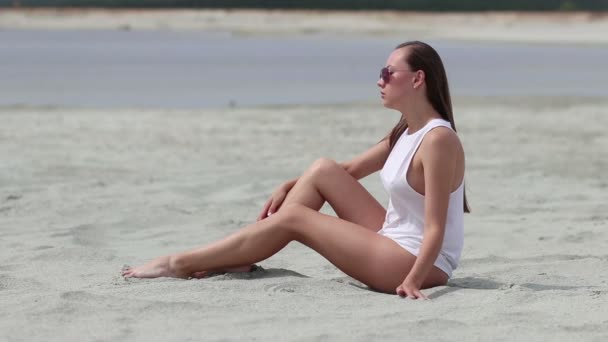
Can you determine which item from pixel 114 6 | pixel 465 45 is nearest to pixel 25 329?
pixel 465 45

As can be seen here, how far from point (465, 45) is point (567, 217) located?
27505 mm

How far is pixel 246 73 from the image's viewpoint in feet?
64.2

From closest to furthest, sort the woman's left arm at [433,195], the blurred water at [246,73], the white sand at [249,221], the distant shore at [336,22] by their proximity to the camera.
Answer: the white sand at [249,221] < the woman's left arm at [433,195] < the blurred water at [246,73] < the distant shore at [336,22]

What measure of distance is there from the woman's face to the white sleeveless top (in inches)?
5.7

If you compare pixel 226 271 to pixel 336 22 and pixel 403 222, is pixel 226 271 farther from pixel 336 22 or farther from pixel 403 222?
pixel 336 22

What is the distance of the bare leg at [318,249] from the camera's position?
4.21 metres

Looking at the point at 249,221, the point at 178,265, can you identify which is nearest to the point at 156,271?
the point at 178,265

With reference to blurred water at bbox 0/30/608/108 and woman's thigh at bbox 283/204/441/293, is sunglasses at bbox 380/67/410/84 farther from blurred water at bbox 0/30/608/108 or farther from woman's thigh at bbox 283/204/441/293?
blurred water at bbox 0/30/608/108

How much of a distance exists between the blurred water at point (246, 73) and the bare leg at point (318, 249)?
9.15 metres

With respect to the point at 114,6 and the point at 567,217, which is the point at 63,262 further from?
the point at 114,6

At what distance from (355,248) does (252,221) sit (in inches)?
83.0

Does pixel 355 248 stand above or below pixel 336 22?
above

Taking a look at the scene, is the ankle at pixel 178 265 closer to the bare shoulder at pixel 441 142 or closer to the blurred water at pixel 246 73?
the bare shoulder at pixel 441 142

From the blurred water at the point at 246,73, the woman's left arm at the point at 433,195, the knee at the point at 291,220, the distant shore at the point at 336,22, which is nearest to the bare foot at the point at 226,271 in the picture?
the knee at the point at 291,220
